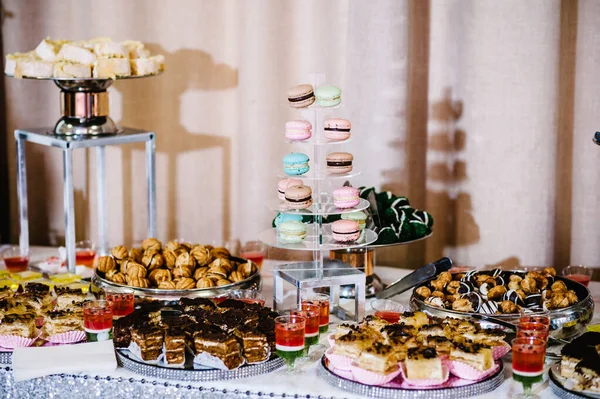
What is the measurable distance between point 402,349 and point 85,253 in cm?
138

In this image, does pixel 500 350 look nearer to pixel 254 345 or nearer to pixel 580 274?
pixel 254 345

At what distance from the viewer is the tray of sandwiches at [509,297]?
218 centimetres

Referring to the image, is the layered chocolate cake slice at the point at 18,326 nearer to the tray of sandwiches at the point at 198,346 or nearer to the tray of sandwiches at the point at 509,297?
the tray of sandwiches at the point at 198,346

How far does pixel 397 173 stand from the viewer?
10.3 ft

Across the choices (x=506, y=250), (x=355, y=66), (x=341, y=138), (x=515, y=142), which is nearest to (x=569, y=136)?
(x=515, y=142)

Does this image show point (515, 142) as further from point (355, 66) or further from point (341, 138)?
point (341, 138)

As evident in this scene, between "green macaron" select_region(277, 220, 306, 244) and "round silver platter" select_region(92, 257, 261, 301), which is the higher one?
"green macaron" select_region(277, 220, 306, 244)

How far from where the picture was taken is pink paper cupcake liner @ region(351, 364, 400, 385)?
1.89 m

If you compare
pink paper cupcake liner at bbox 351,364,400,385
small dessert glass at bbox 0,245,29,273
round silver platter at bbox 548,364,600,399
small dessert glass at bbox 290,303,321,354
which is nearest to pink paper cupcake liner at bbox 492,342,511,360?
round silver platter at bbox 548,364,600,399

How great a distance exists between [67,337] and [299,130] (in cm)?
76

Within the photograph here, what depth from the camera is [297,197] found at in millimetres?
2271

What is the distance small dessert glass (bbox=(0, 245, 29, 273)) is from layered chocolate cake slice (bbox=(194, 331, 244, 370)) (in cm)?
105

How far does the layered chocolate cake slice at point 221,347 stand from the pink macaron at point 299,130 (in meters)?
0.54

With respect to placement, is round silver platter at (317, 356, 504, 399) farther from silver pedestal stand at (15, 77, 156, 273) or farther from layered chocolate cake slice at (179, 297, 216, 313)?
silver pedestal stand at (15, 77, 156, 273)
